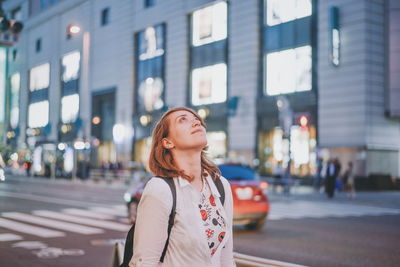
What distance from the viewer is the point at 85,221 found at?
1416 cm

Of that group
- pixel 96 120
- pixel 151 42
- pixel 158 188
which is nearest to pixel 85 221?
pixel 158 188

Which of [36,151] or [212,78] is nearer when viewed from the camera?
[212,78]

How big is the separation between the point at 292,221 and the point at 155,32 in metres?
35.8

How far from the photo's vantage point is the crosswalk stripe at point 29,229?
1155cm

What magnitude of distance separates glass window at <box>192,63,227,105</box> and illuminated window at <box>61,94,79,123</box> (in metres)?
20.8

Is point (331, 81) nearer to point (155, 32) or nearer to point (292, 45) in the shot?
point (292, 45)

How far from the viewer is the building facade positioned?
1257 inches

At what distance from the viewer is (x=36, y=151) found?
2490 inches

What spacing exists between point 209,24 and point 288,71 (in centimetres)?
916

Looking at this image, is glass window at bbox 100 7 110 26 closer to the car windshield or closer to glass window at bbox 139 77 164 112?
glass window at bbox 139 77 164 112

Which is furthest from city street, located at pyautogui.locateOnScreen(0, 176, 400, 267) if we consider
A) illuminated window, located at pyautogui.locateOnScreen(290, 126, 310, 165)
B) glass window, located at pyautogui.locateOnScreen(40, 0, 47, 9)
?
glass window, located at pyautogui.locateOnScreen(40, 0, 47, 9)

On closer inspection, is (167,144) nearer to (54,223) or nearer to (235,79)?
(54,223)

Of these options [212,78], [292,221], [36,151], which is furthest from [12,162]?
[292,221]

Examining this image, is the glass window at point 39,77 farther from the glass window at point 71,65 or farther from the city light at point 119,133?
the city light at point 119,133
